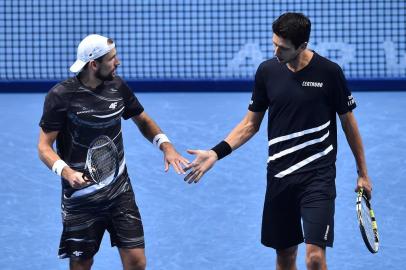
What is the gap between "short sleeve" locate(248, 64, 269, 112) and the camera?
7.75 metres

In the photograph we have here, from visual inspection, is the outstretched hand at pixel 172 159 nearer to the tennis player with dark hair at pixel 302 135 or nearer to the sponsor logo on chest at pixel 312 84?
the tennis player with dark hair at pixel 302 135

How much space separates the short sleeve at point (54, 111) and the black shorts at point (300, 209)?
1.36 meters

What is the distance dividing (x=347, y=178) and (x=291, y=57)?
3240 millimetres

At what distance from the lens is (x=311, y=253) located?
7.40 metres

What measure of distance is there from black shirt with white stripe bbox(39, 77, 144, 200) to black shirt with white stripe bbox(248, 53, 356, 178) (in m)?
1.00

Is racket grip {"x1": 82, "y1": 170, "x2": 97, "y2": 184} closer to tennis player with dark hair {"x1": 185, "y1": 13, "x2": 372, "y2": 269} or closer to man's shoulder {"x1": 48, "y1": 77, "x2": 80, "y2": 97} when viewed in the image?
man's shoulder {"x1": 48, "y1": 77, "x2": 80, "y2": 97}

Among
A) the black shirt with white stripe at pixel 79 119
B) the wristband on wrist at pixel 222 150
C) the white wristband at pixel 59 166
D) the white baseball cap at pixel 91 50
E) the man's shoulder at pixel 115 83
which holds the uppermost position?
the white baseball cap at pixel 91 50

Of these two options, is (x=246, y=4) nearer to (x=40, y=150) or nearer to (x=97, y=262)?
(x=97, y=262)

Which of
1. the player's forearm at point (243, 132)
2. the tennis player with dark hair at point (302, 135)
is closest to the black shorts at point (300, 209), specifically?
the tennis player with dark hair at point (302, 135)

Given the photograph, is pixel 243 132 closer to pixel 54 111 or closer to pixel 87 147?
pixel 87 147

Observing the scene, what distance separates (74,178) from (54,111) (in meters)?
0.49

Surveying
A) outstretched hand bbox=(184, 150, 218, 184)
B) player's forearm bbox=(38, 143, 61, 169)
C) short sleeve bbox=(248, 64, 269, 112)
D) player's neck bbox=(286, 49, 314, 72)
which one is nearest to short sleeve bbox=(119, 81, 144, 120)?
outstretched hand bbox=(184, 150, 218, 184)

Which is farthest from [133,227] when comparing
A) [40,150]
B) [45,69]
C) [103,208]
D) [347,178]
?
[45,69]

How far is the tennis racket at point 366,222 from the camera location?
7404mm
